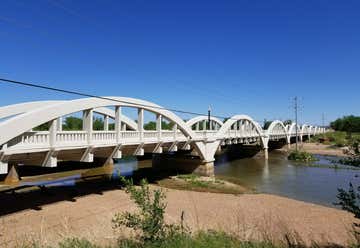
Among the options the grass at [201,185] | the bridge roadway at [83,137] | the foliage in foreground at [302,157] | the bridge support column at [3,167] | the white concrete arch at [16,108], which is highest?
the white concrete arch at [16,108]

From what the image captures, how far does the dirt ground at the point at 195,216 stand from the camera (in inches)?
441

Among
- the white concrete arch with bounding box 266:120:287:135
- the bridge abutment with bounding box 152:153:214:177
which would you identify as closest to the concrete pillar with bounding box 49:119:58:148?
the bridge abutment with bounding box 152:153:214:177

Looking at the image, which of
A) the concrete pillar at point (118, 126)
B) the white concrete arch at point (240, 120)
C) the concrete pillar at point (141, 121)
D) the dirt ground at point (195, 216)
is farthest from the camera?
the white concrete arch at point (240, 120)

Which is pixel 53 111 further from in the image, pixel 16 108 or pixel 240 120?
pixel 240 120

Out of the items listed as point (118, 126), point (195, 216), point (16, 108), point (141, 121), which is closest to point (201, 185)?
point (141, 121)

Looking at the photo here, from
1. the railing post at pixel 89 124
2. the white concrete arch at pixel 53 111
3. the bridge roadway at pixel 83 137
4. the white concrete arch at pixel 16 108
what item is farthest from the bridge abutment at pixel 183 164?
the railing post at pixel 89 124

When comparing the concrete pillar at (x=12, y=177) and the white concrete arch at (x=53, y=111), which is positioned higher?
the white concrete arch at (x=53, y=111)

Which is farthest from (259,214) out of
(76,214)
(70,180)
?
(70,180)

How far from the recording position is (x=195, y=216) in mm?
14016

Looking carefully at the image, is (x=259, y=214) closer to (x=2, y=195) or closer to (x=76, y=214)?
(x=76, y=214)

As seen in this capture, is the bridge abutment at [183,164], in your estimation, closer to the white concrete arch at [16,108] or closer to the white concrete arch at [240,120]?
the white concrete arch at [240,120]

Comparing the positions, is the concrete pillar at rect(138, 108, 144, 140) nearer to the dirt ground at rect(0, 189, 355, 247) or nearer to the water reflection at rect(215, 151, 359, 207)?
the dirt ground at rect(0, 189, 355, 247)

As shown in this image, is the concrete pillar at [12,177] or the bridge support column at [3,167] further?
the concrete pillar at [12,177]

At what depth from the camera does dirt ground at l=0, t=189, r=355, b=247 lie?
1121cm
